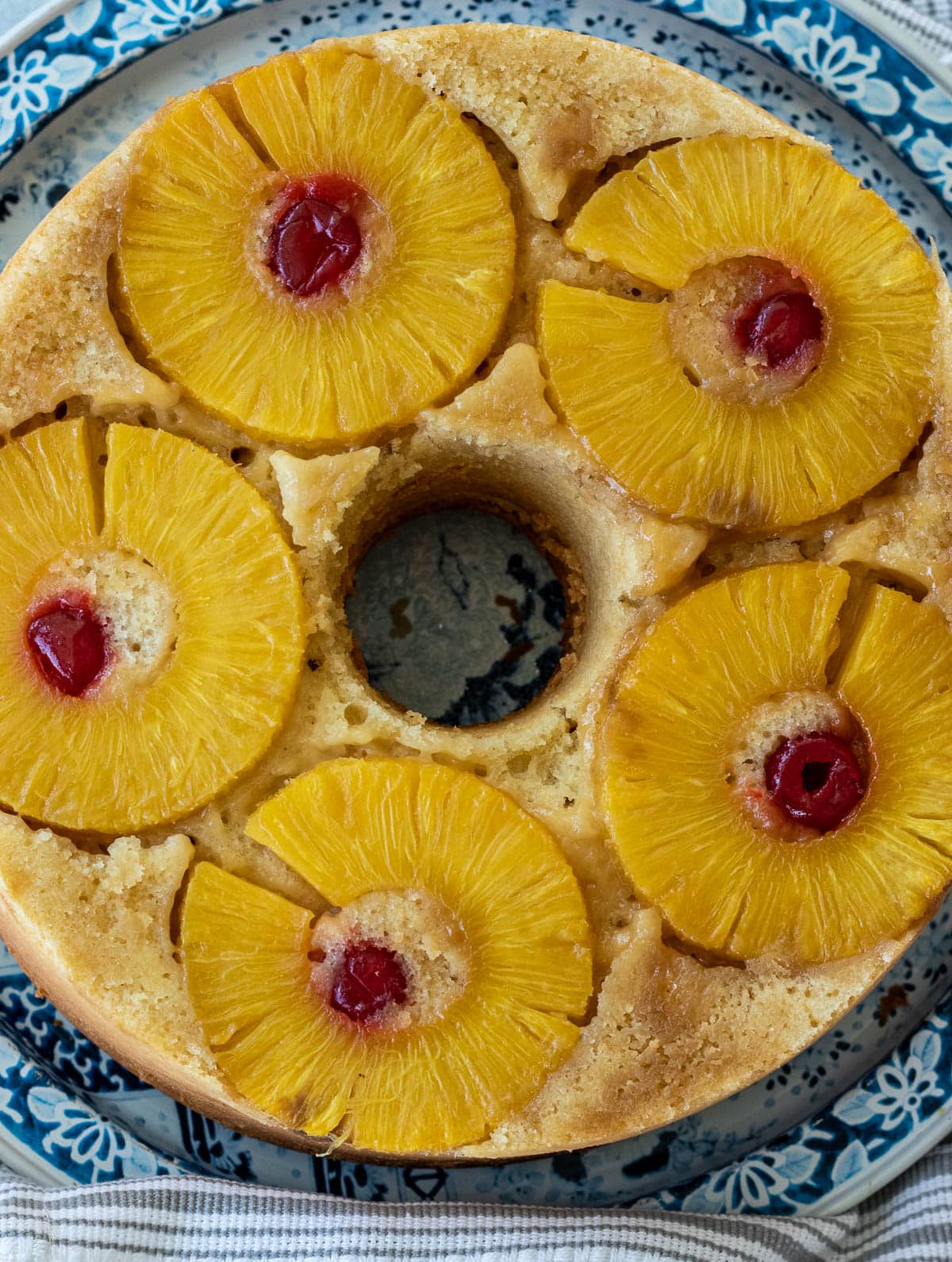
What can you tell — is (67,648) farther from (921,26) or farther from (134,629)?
(921,26)

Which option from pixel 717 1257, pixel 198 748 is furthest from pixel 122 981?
pixel 717 1257

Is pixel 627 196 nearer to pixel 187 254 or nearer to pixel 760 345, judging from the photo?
pixel 760 345

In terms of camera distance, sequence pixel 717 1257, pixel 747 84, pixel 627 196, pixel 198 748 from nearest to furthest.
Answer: pixel 198 748, pixel 627 196, pixel 717 1257, pixel 747 84

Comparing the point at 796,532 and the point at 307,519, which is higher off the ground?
the point at 796,532

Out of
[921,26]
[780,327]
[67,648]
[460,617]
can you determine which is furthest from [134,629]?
[921,26]

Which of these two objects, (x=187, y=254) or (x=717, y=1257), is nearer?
(x=187, y=254)

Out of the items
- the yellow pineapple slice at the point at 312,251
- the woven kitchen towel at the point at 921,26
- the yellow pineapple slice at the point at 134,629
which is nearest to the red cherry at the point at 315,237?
the yellow pineapple slice at the point at 312,251

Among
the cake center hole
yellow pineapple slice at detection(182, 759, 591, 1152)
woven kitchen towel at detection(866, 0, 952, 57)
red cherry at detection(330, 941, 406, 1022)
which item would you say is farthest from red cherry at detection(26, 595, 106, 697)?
woven kitchen towel at detection(866, 0, 952, 57)
